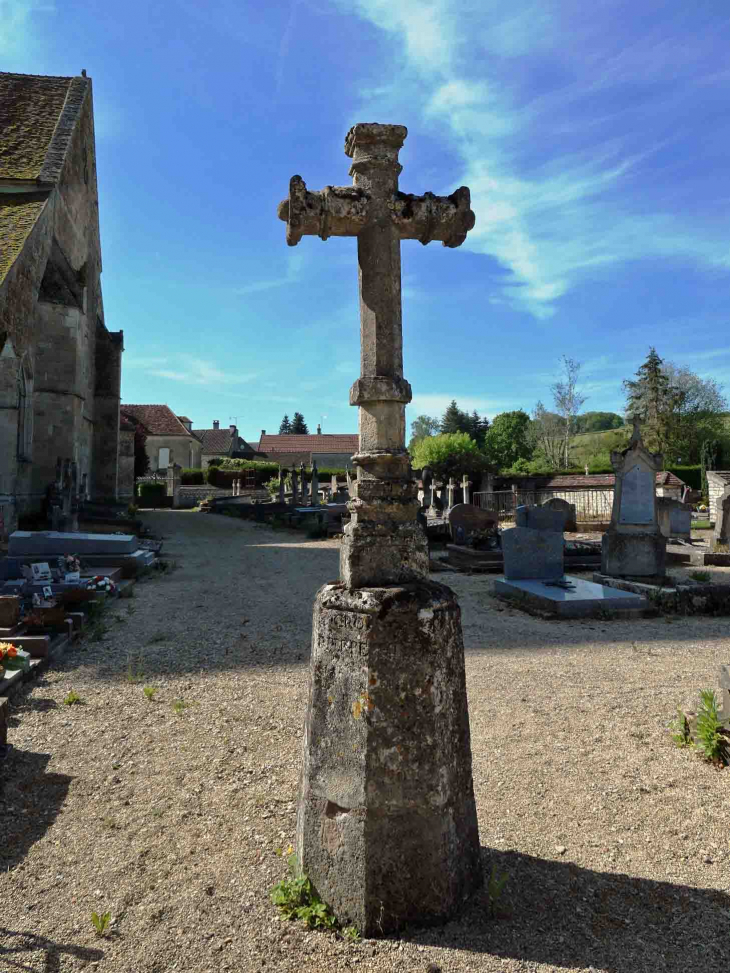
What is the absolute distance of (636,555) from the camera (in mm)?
10375

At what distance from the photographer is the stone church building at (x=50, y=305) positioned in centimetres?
1251

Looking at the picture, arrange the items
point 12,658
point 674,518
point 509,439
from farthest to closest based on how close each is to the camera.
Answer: point 509,439 < point 674,518 < point 12,658

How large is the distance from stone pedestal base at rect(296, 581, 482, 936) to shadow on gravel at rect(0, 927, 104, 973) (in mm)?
821

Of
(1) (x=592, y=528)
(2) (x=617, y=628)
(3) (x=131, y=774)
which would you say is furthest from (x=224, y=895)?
(1) (x=592, y=528)

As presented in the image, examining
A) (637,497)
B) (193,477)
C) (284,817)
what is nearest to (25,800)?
(284,817)

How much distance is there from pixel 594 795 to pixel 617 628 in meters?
4.44

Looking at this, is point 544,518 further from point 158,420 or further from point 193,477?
point 158,420

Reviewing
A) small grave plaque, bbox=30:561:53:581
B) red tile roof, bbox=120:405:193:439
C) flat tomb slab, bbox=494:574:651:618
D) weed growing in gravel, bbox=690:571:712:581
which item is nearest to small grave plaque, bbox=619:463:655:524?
weed growing in gravel, bbox=690:571:712:581

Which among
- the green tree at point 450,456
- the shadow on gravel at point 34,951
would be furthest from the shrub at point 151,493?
the shadow on gravel at point 34,951

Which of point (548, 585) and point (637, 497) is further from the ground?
point (637, 497)

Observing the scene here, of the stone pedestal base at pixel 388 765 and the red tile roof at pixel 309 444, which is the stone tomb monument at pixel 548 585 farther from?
the red tile roof at pixel 309 444

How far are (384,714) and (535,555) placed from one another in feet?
25.5

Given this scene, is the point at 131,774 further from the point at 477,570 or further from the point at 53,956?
the point at 477,570

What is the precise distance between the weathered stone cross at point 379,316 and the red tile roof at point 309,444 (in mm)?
66239
